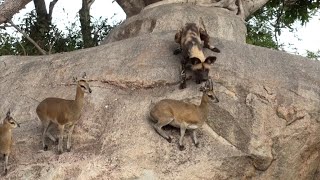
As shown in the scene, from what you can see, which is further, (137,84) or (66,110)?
(137,84)

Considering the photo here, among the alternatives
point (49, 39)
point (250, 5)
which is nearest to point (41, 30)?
point (49, 39)

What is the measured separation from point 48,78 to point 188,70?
5.64 ft

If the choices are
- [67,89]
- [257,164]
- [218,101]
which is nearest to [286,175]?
[257,164]

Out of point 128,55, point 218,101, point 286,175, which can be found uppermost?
point 128,55

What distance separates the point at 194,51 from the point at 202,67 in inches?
14.4

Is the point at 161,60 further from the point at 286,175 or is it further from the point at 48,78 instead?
the point at 286,175

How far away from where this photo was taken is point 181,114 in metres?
6.62

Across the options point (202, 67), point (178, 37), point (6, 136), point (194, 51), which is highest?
point (178, 37)

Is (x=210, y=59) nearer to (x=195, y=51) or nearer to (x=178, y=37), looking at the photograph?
(x=195, y=51)

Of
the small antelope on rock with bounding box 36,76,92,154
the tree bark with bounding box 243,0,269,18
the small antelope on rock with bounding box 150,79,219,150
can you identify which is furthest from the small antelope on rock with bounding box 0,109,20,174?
the tree bark with bounding box 243,0,269,18

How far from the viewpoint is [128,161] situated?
21.3 feet

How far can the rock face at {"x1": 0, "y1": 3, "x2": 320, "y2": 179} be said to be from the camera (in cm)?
656

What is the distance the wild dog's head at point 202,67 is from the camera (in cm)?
718

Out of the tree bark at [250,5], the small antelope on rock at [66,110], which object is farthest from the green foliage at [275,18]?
the small antelope on rock at [66,110]
